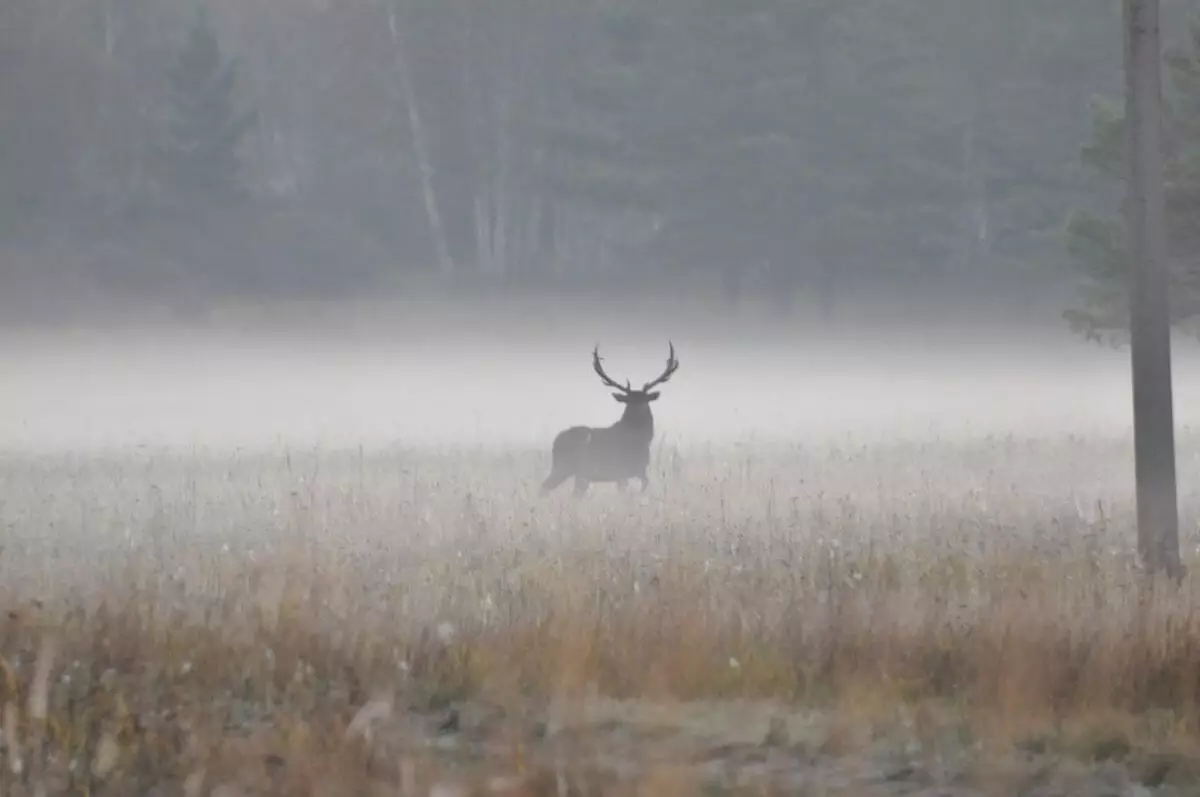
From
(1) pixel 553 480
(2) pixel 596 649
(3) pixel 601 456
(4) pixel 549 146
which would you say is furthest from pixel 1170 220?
(4) pixel 549 146

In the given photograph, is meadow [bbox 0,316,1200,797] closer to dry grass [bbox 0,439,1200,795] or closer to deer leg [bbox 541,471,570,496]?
dry grass [bbox 0,439,1200,795]

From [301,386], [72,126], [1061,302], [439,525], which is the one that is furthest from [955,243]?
[439,525]

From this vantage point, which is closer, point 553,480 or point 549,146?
point 553,480

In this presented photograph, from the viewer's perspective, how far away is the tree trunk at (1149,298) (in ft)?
27.1

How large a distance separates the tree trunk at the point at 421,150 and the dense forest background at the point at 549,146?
58 mm

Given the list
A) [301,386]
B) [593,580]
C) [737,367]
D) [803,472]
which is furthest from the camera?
[737,367]

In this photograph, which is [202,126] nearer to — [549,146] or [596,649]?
[549,146]

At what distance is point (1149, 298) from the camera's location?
→ 8383mm

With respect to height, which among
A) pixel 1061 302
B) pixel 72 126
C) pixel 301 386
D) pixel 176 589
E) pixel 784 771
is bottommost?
pixel 784 771

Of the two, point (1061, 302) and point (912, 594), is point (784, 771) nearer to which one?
point (912, 594)

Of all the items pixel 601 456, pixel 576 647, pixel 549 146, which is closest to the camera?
pixel 576 647

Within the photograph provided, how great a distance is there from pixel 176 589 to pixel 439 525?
2.95 metres

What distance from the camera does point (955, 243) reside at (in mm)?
38344

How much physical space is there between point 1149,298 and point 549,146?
30.7 meters
